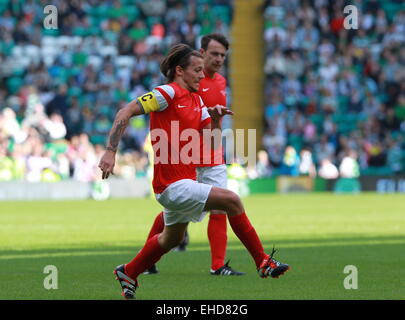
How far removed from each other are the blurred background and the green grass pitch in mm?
6591

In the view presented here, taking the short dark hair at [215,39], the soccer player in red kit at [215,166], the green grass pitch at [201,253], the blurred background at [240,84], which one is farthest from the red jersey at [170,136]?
the blurred background at [240,84]

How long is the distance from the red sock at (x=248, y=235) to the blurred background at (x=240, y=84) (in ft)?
62.5

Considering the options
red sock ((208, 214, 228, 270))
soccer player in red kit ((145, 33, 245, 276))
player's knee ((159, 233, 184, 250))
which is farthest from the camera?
red sock ((208, 214, 228, 270))

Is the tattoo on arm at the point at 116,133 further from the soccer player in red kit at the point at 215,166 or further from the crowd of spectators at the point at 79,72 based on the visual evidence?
the crowd of spectators at the point at 79,72

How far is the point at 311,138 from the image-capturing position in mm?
32469

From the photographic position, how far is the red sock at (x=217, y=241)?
10180mm

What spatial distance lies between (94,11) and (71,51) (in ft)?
7.62

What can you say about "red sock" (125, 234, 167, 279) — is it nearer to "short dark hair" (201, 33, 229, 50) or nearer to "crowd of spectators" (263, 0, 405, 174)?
"short dark hair" (201, 33, 229, 50)

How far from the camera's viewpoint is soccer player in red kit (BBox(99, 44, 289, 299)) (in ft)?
26.9

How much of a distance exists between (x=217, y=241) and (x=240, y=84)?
24505 millimetres

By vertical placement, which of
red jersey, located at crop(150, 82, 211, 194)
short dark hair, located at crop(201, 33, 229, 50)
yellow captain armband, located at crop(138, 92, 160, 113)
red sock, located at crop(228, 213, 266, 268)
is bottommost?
red sock, located at crop(228, 213, 266, 268)

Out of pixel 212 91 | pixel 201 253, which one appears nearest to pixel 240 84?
pixel 201 253

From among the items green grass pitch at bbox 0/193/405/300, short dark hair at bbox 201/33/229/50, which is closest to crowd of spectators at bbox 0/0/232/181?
green grass pitch at bbox 0/193/405/300
